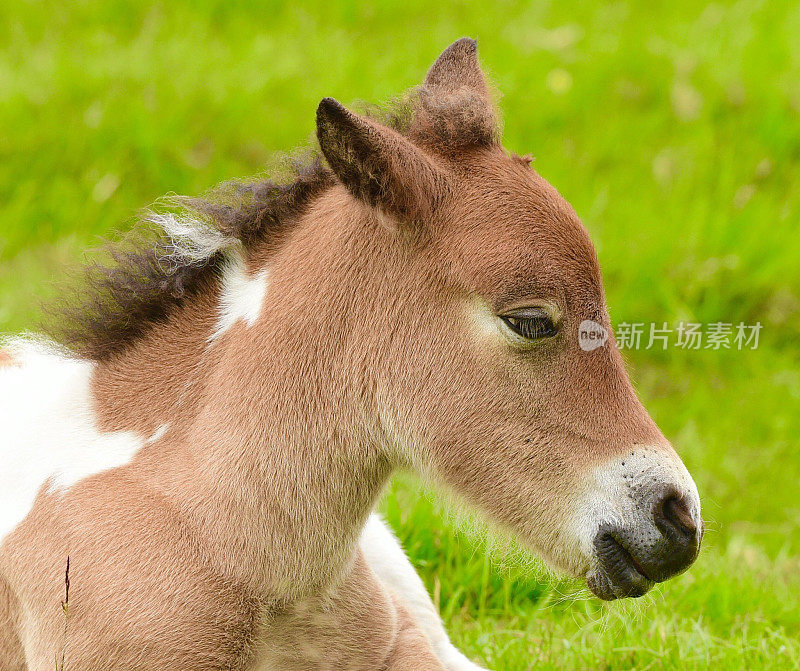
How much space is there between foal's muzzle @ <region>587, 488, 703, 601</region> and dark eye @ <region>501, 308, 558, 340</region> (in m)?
0.50

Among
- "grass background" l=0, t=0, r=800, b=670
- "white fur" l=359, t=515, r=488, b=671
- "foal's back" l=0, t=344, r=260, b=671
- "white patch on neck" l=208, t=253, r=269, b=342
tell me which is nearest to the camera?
"foal's back" l=0, t=344, r=260, b=671

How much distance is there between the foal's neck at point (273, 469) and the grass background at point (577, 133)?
3137 millimetres

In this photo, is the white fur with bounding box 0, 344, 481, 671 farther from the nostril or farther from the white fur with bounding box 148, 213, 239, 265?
the nostril

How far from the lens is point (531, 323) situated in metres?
2.82

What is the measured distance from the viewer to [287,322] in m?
3.02

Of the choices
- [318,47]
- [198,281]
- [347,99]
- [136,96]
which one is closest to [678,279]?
[347,99]

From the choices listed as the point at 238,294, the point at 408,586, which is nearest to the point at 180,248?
the point at 238,294

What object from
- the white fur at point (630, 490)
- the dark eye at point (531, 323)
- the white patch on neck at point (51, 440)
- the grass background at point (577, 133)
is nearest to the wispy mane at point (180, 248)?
the white patch on neck at point (51, 440)

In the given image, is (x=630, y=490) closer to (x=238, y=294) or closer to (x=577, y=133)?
(x=238, y=294)

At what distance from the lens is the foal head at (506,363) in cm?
281

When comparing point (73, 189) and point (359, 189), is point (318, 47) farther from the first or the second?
point (359, 189)

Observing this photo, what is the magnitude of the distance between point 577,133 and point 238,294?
5.32m

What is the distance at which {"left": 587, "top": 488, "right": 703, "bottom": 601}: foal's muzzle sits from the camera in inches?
110

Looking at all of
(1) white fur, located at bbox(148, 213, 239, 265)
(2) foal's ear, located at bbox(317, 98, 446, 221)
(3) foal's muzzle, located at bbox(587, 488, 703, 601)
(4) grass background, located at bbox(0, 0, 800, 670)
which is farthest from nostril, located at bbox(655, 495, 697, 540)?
(4) grass background, located at bbox(0, 0, 800, 670)
